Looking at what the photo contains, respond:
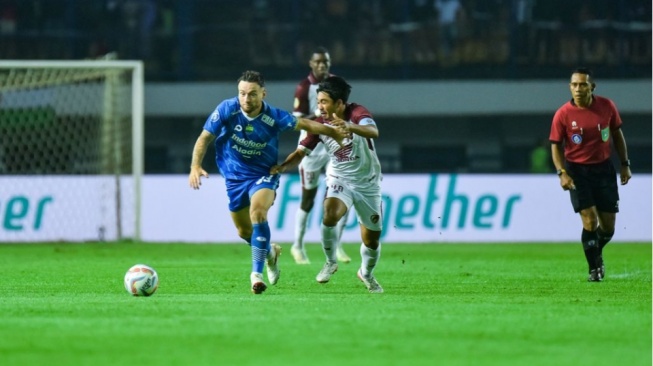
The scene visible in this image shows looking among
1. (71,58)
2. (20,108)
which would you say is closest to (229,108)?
(20,108)

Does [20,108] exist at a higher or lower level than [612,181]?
lower

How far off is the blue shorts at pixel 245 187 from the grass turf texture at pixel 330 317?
755 mm

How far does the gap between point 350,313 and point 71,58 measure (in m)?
21.7

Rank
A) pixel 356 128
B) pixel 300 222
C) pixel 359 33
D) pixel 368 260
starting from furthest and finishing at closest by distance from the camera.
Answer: pixel 359 33, pixel 300 222, pixel 368 260, pixel 356 128

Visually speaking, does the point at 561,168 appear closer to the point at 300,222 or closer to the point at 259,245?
the point at 259,245

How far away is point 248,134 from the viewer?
438 inches

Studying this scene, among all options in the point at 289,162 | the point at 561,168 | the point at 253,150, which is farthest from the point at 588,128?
the point at 253,150

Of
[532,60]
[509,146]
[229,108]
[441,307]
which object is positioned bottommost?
[509,146]

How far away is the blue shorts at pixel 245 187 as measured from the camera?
11.2m

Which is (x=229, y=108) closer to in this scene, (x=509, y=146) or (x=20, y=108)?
(x=20, y=108)

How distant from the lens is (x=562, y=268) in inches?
586

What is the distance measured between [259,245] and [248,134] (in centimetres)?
99

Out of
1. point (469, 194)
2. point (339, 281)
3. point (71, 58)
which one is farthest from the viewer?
point (71, 58)

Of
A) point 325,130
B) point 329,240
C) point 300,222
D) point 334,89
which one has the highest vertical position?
point 334,89
